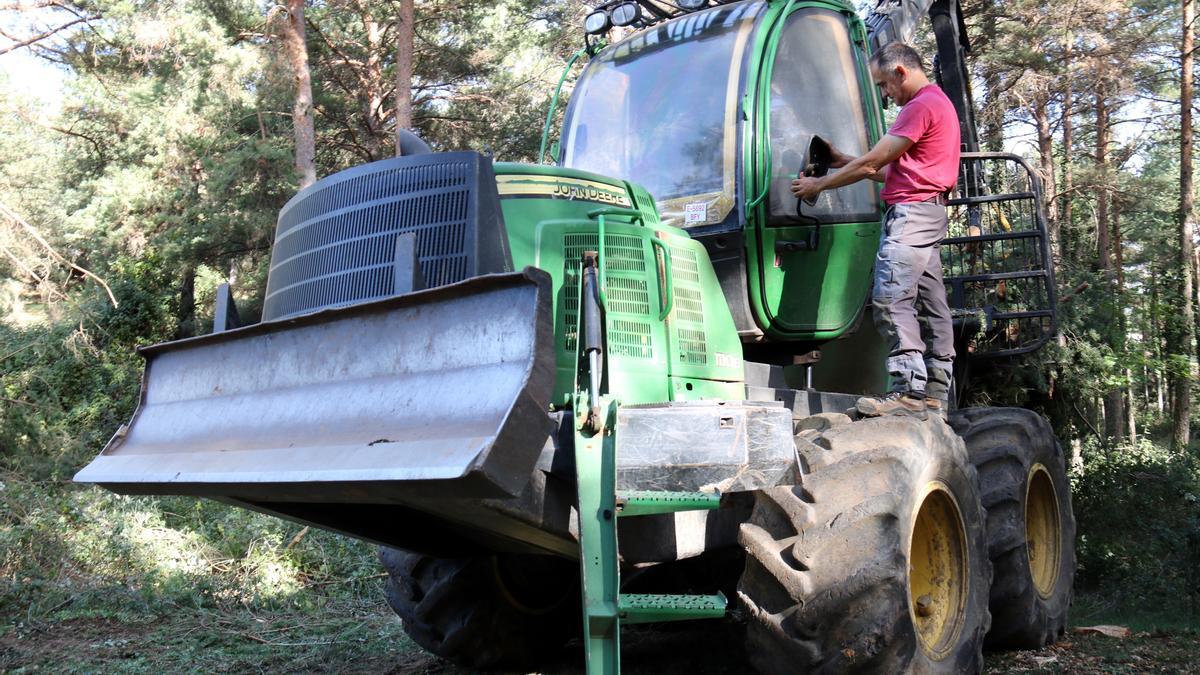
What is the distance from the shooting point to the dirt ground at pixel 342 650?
18.1 feet

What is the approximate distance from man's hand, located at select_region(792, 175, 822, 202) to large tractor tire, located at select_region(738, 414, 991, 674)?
130cm

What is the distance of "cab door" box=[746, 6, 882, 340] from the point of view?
5.21 metres

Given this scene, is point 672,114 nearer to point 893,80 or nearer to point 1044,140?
point 893,80

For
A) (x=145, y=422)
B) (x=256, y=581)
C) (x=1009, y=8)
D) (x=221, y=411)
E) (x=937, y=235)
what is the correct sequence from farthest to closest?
(x=1009, y=8) → (x=256, y=581) → (x=937, y=235) → (x=145, y=422) → (x=221, y=411)

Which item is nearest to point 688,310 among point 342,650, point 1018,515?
point 1018,515

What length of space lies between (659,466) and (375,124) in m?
20.3

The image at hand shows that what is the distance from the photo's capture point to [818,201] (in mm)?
5418

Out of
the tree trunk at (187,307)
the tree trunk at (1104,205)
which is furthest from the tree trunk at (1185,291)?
the tree trunk at (187,307)

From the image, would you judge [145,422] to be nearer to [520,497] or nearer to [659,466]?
[520,497]

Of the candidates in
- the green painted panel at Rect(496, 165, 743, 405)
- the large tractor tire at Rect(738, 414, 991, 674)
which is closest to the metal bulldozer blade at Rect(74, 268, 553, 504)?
the green painted panel at Rect(496, 165, 743, 405)

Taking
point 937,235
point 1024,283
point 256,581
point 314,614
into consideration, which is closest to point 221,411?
point 937,235

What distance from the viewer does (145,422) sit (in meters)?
4.73

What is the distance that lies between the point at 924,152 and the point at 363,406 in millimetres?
3076

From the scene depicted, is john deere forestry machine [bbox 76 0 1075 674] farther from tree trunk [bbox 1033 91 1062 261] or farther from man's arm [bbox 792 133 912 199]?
tree trunk [bbox 1033 91 1062 261]
